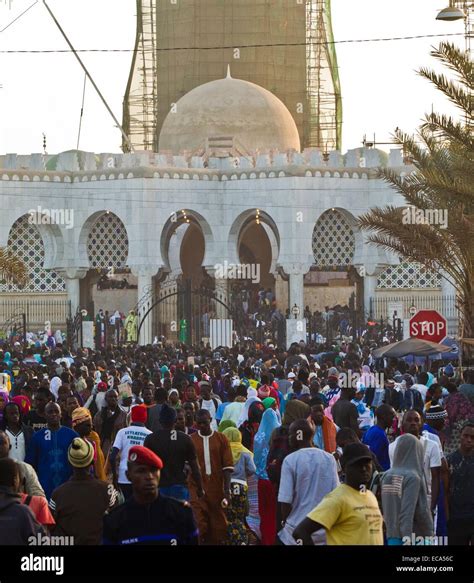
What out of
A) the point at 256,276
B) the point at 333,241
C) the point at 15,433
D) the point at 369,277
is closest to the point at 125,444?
the point at 15,433

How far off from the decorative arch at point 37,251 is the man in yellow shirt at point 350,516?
31841 millimetres

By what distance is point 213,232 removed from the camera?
3884 centimetres

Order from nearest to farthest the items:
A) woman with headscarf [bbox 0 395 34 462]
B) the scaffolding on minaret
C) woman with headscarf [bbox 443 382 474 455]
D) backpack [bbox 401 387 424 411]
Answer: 1. woman with headscarf [bbox 0 395 34 462]
2. woman with headscarf [bbox 443 382 474 455]
3. backpack [bbox 401 387 424 411]
4. the scaffolding on minaret

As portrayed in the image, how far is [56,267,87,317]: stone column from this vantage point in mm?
38469

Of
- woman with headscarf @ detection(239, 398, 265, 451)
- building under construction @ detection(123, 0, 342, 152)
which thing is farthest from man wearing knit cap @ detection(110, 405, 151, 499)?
building under construction @ detection(123, 0, 342, 152)

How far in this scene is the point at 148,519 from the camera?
670 cm

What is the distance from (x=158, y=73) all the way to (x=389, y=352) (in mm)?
30414

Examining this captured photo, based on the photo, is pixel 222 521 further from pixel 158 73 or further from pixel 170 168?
pixel 158 73

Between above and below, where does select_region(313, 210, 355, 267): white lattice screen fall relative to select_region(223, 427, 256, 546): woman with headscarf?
above
